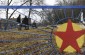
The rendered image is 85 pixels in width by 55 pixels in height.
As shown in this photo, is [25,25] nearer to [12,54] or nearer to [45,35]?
[45,35]

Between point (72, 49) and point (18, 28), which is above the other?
point (18, 28)

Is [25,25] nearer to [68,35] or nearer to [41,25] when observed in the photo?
[41,25]

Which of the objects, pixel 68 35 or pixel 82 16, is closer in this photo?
pixel 68 35

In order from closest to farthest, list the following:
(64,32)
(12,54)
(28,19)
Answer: (64,32)
(28,19)
(12,54)

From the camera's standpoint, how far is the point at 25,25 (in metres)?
6.38

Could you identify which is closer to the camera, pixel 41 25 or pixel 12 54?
pixel 41 25

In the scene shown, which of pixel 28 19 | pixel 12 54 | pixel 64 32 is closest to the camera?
pixel 64 32

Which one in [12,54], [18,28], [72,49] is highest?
[18,28]

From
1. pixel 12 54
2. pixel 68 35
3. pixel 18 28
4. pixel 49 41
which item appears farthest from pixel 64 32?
pixel 12 54

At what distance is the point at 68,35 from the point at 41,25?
0.64 metres

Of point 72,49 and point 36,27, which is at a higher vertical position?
point 36,27

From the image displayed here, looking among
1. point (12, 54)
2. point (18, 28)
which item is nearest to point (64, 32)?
point (18, 28)

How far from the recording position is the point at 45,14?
21.4 feet

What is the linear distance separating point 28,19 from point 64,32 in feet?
3.20
